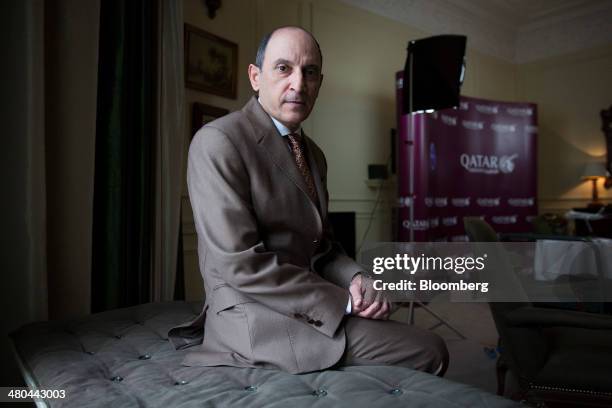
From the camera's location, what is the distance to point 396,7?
588 cm

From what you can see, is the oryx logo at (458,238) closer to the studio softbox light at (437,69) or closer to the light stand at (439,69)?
the light stand at (439,69)

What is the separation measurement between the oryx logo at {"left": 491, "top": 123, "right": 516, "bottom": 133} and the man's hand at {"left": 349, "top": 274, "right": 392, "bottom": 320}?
5.49 metres

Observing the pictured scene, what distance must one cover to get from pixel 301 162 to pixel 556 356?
1.30m

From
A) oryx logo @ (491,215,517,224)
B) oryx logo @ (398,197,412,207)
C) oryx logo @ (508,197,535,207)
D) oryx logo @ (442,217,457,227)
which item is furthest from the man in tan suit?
oryx logo @ (508,197,535,207)

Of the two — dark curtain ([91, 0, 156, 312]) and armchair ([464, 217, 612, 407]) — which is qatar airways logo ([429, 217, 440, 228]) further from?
dark curtain ([91, 0, 156, 312])

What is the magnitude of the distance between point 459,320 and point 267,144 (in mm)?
3460

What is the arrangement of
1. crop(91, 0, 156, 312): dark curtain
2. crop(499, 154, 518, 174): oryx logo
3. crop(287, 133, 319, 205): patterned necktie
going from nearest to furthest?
1. crop(287, 133, 319, 205): patterned necktie
2. crop(91, 0, 156, 312): dark curtain
3. crop(499, 154, 518, 174): oryx logo

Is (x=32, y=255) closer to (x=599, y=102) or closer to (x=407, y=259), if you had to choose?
(x=407, y=259)

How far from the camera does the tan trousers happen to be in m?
1.34

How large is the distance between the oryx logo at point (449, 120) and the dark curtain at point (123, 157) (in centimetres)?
372

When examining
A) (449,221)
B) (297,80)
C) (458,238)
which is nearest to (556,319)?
(297,80)

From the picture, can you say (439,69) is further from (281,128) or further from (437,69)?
(281,128)

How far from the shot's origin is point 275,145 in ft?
4.75

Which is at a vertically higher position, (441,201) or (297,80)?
(297,80)
